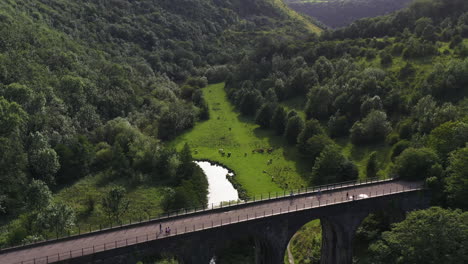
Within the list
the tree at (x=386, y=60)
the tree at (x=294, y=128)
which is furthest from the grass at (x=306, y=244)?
the tree at (x=386, y=60)

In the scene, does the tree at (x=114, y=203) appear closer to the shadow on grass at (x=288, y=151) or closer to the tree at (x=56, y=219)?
the tree at (x=56, y=219)

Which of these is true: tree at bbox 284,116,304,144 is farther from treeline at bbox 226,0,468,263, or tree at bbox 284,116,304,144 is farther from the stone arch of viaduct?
the stone arch of viaduct

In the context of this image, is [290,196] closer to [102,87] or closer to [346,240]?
[346,240]

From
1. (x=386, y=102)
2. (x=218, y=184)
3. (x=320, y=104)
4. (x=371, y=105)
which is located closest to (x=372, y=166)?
(x=371, y=105)

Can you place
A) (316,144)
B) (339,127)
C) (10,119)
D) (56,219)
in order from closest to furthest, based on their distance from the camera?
(56,219)
(10,119)
(316,144)
(339,127)

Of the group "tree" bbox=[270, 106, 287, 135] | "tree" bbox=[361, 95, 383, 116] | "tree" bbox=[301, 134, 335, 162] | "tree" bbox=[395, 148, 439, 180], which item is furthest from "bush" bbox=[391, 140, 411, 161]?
"tree" bbox=[270, 106, 287, 135]

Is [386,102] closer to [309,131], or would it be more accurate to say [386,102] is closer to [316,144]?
[309,131]
